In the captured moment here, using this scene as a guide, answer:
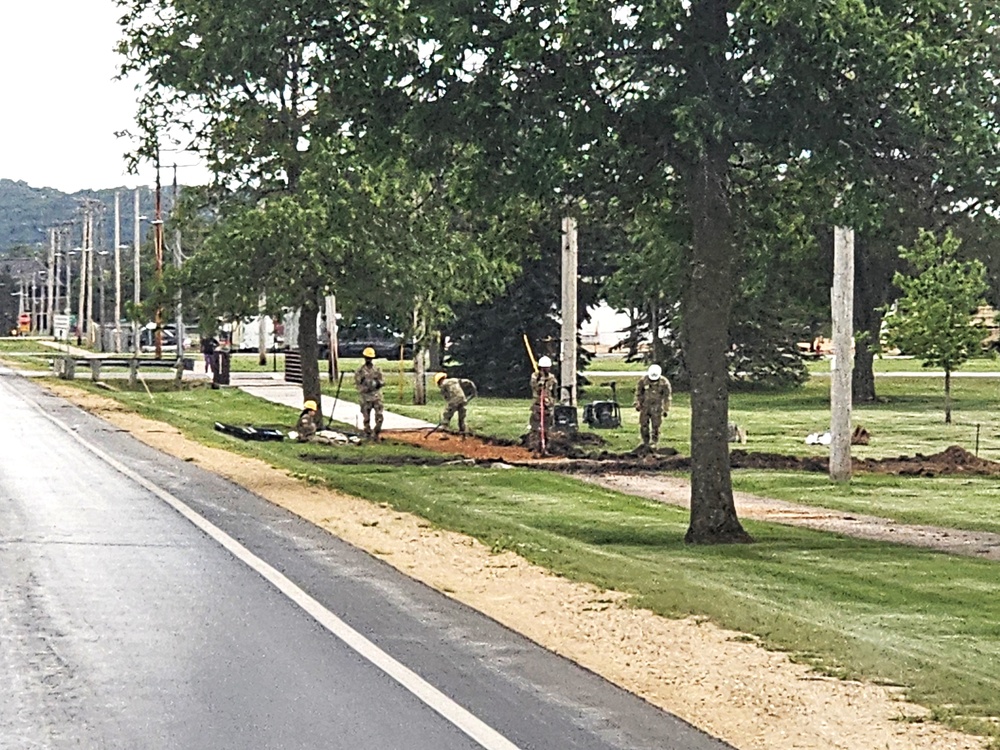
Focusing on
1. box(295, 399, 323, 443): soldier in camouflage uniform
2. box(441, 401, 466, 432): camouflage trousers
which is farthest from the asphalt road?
box(441, 401, 466, 432): camouflage trousers

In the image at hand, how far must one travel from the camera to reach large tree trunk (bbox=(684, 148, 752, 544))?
18688mm

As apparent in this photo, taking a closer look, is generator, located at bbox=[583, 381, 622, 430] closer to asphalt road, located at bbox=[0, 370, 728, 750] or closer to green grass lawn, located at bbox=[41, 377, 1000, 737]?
green grass lawn, located at bbox=[41, 377, 1000, 737]

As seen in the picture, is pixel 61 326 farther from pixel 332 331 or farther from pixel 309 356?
pixel 309 356

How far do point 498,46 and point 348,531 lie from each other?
5061 mm

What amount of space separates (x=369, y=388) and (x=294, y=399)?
53.1 ft

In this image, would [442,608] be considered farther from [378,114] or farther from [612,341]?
[612,341]

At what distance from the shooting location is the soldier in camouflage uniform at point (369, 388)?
32.7m

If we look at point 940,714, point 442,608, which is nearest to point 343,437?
point 442,608

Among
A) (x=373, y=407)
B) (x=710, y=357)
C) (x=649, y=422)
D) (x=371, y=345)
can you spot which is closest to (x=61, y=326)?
(x=371, y=345)

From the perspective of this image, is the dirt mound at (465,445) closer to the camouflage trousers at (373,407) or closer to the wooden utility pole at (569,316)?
the camouflage trousers at (373,407)

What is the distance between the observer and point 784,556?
1761 centimetres

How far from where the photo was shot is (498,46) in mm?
17469

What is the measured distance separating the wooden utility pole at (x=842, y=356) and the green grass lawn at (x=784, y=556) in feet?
1.60

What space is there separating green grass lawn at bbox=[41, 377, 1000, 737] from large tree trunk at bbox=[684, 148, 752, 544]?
457 millimetres
